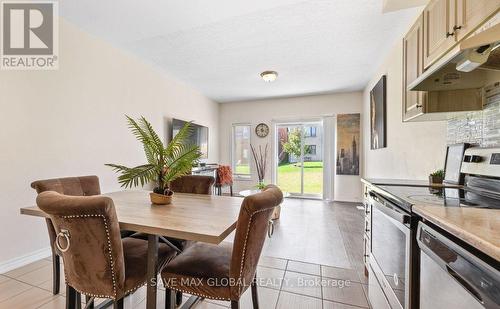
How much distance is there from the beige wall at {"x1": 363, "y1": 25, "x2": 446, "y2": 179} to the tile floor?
1.09 metres

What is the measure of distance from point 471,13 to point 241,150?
17.0ft

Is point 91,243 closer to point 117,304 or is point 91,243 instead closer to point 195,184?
point 117,304

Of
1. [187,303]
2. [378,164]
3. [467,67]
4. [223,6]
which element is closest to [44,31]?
[223,6]

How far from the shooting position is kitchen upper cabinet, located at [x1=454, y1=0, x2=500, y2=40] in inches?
40.0

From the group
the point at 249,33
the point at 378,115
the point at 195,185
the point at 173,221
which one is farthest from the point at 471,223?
the point at 378,115

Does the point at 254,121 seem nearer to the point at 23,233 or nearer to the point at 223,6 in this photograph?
the point at 223,6

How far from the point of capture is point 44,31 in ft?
7.68

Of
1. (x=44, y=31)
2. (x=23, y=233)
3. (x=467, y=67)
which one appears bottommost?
(x=23, y=233)

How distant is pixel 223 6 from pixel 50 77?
6.57ft

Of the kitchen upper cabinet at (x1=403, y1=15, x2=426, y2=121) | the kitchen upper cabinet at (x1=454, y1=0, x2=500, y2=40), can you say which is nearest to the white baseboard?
the kitchen upper cabinet at (x1=403, y1=15, x2=426, y2=121)

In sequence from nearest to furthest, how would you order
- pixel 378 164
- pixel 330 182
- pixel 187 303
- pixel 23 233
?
pixel 187 303 < pixel 23 233 < pixel 378 164 < pixel 330 182

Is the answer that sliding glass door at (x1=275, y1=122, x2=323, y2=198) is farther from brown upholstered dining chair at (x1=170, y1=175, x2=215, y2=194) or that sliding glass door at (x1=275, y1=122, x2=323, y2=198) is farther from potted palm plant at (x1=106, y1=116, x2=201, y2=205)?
potted palm plant at (x1=106, y1=116, x2=201, y2=205)

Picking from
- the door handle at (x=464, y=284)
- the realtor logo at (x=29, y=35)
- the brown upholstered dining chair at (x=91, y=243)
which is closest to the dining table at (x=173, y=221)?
the brown upholstered dining chair at (x=91, y=243)

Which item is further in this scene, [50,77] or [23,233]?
[50,77]
